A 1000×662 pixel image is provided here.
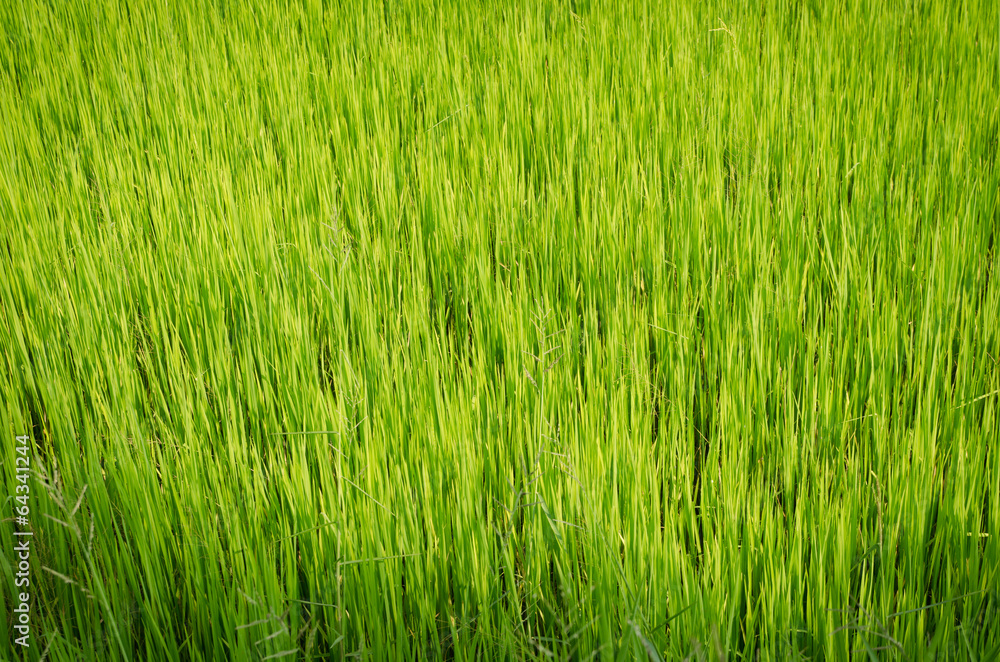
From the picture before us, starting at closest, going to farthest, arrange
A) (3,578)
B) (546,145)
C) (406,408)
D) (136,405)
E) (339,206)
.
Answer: (3,578) → (406,408) → (136,405) → (339,206) → (546,145)

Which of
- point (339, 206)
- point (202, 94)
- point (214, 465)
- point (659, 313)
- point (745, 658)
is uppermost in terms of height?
point (202, 94)

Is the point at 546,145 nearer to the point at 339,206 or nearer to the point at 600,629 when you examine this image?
the point at 339,206

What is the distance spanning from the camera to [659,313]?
119 centimetres

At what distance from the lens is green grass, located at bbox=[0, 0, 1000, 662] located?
2.63ft

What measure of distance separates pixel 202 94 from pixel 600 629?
80.7 inches

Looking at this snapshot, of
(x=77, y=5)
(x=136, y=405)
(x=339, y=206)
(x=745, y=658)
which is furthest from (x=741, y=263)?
(x=77, y=5)

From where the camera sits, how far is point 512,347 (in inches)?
44.0

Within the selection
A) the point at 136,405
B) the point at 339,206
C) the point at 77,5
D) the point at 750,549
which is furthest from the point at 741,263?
the point at 77,5

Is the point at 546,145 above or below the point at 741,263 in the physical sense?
above

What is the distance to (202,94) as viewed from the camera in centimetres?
213

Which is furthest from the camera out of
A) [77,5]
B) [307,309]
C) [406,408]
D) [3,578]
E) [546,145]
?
[77,5]

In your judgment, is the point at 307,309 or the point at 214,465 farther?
the point at 307,309

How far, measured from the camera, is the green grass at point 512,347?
802mm

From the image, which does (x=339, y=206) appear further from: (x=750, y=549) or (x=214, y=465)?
(x=750, y=549)
